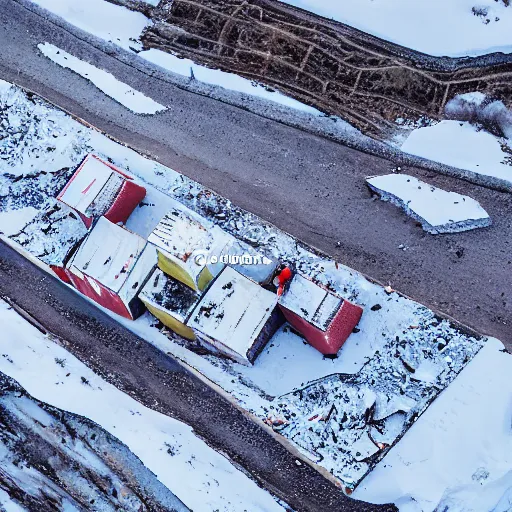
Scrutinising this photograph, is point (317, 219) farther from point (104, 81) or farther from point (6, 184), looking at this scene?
point (6, 184)

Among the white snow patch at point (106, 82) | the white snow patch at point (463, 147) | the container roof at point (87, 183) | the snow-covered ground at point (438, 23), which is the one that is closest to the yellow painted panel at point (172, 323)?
the container roof at point (87, 183)

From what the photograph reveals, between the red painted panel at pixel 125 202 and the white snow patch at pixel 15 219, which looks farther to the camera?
the white snow patch at pixel 15 219

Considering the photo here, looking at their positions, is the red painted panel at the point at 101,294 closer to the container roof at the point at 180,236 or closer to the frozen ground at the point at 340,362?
the frozen ground at the point at 340,362

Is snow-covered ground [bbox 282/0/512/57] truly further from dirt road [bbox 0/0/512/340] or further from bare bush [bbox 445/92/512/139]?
dirt road [bbox 0/0/512/340]

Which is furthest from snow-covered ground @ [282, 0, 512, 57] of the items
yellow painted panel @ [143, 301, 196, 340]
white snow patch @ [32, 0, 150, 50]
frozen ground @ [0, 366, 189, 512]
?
frozen ground @ [0, 366, 189, 512]

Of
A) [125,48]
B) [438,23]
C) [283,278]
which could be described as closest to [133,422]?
[283,278]

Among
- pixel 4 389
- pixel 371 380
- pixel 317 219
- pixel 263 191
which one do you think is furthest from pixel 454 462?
pixel 4 389
